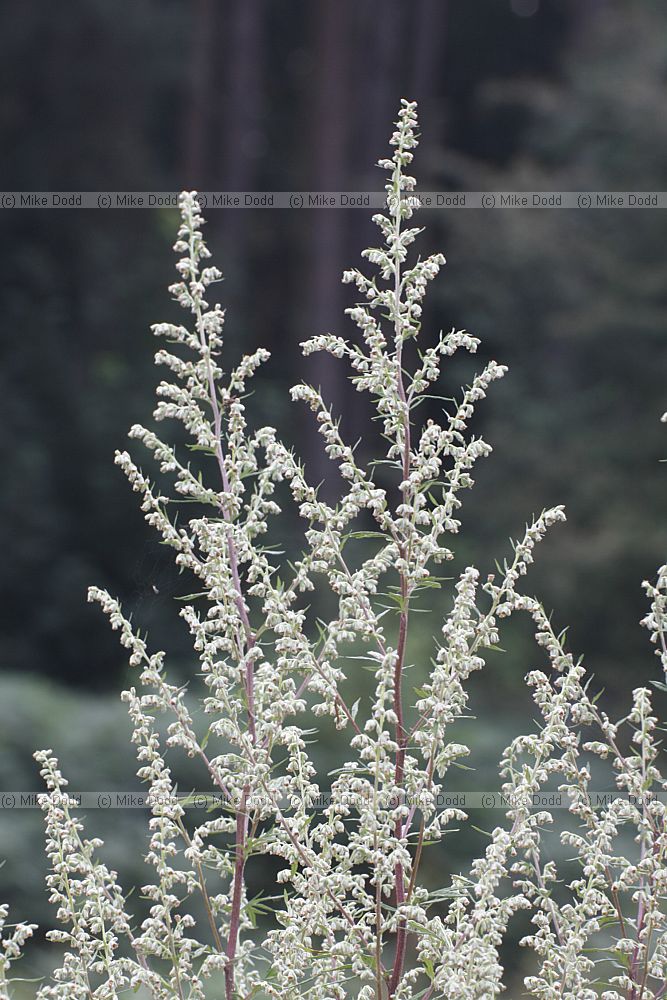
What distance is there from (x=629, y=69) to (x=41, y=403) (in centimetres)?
701

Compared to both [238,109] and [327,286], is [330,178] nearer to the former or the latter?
[327,286]

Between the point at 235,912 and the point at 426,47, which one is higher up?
the point at 426,47

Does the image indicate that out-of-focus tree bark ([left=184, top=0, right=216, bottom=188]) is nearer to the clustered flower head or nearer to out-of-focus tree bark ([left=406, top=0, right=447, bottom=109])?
out-of-focus tree bark ([left=406, top=0, right=447, bottom=109])

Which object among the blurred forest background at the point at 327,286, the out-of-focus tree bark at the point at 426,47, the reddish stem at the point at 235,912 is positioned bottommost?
the reddish stem at the point at 235,912

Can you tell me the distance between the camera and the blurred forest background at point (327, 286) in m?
11.2

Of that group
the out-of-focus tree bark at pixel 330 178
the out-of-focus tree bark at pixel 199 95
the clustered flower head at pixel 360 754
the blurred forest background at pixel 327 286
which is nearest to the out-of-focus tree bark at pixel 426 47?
the blurred forest background at pixel 327 286

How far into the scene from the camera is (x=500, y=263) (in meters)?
13.2

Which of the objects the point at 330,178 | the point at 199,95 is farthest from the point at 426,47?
the point at 330,178

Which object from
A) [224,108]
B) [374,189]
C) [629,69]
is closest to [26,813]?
[374,189]

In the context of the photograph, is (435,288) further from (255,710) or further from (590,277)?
(255,710)

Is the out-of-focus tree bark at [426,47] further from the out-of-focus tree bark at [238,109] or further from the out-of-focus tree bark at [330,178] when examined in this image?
the out-of-focus tree bark at [238,109]

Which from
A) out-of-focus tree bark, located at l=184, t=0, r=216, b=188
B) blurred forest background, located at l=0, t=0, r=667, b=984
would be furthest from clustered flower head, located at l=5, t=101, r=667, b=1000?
out-of-focus tree bark, located at l=184, t=0, r=216, b=188

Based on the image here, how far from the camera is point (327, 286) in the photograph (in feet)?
41.8

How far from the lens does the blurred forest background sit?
1116 cm
